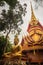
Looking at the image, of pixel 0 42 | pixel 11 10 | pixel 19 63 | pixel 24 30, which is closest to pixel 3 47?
pixel 0 42

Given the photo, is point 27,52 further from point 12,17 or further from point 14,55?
point 12,17

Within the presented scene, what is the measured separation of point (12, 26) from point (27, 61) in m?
0.80

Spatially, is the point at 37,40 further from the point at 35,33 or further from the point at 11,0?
the point at 11,0

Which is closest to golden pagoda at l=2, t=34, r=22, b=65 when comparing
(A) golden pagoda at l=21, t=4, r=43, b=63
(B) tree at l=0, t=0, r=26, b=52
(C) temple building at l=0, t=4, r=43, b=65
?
(C) temple building at l=0, t=4, r=43, b=65

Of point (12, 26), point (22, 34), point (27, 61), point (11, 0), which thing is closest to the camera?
point (11, 0)

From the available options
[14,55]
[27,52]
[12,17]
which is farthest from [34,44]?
[12,17]

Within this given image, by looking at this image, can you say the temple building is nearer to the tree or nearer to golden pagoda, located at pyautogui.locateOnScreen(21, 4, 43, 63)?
golden pagoda, located at pyautogui.locateOnScreen(21, 4, 43, 63)

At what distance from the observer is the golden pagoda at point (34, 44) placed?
440cm

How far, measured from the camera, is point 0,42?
4.35 m

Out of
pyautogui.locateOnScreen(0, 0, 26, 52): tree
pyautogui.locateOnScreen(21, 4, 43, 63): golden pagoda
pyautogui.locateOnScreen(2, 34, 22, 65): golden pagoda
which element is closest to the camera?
pyautogui.locateOnScreen(0, 0, 26, 52): tree

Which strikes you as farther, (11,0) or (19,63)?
(19,63)

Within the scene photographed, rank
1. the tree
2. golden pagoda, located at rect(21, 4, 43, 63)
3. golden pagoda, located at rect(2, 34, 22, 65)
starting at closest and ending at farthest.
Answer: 1. the tree
2. golden pagoda, located at rect(2, 34, 22, 65)
3. golden pagoda, located at rect(21, 4, 43, 63)

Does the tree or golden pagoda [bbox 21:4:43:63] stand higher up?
the tree

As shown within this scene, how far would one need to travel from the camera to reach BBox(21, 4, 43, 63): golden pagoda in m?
4.40
